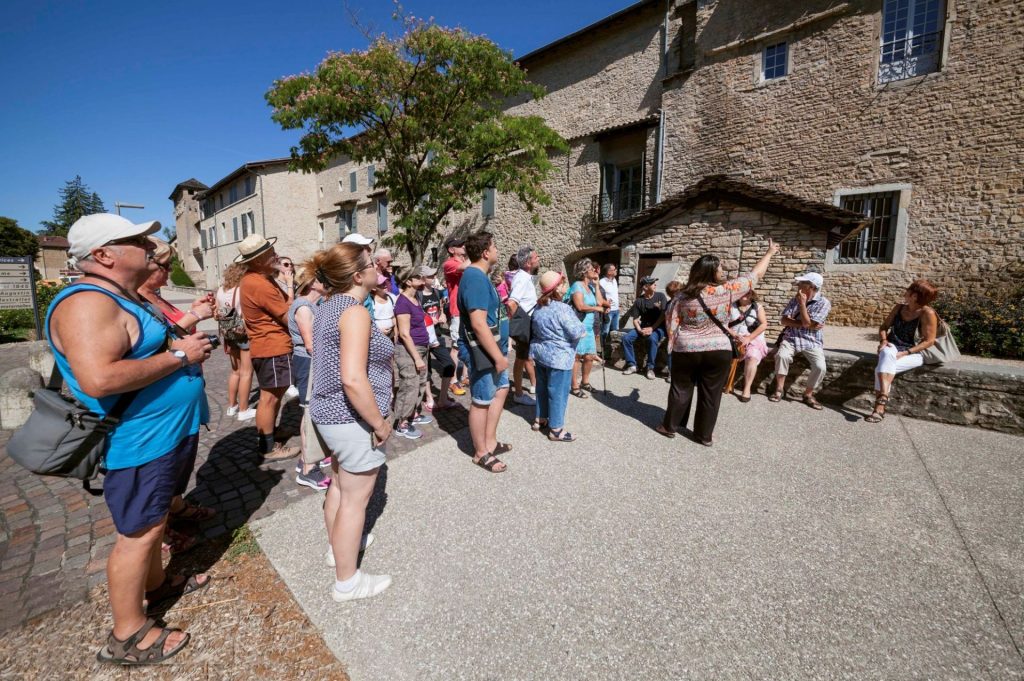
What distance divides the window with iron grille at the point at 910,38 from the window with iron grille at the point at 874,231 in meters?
2.94

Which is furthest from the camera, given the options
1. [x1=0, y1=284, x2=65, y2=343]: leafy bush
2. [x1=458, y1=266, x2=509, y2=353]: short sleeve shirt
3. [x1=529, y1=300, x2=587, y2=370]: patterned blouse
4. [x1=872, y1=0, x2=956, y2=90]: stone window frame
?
[x1=0, y1=284, x2=65, y2=343]: leafy bush

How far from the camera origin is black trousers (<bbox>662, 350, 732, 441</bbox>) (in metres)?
3.89

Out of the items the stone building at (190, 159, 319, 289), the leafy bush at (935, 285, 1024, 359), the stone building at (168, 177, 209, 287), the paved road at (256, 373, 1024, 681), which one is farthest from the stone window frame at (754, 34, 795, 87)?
the stone building at (168, 177, 209, 287)

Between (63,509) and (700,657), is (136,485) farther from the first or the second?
(700,657)

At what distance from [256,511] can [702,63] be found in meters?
16.7

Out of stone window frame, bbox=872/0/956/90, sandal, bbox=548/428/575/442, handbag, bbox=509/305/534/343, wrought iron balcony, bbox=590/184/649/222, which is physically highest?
stone window frame, bbox=872/0/956/90

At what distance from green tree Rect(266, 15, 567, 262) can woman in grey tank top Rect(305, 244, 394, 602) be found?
10.5 m

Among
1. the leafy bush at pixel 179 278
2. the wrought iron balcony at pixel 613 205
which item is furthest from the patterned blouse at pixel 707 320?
the leafy bush at pixel 179 278

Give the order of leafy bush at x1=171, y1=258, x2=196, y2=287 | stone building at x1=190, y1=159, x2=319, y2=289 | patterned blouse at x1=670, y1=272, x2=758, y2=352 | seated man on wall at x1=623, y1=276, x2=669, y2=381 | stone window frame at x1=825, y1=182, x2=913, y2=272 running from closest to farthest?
patterned blouse at x1=670, y1=272, x2=758, y2=352 < seated man on wall at x1=623, y1=276, x2=669, y2=381 < stone window frame at x1=825, y1=182, x2=913, y2=272 < stone building at x1=190, y1=159, x2=319, y2=289 < leafy bush at x1=171, y1=258, x2=196, y2=287

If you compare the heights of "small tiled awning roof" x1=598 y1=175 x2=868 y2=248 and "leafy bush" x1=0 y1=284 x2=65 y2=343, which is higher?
"small tiled awning roof" x1=598 y1=175 x2=868 y2=248

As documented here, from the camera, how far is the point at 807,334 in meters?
5.25

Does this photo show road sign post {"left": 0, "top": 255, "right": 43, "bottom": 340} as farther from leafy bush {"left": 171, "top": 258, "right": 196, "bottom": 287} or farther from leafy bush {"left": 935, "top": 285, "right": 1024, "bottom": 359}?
leafy bush {"left": 171, "top": 258, "right": 196, "bottom": 287}

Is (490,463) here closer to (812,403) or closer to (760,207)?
(812,403)

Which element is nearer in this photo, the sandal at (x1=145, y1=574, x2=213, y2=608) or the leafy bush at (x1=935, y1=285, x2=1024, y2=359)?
the sandal at (x1=145, y1=574, x2=213, y2=608)
